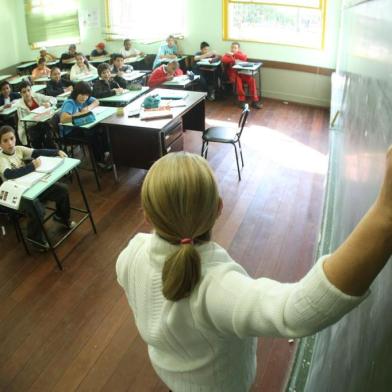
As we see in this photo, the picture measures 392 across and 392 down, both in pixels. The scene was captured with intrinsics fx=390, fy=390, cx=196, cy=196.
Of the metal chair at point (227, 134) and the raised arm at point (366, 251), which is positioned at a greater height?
the raised arm at point (366, 251)

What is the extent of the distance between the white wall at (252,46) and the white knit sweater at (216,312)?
6246 mm

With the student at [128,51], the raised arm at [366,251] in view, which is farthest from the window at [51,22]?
the raised arm at [366,251]

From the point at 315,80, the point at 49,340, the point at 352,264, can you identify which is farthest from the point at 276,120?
the point at 352,264

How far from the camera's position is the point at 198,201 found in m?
0.87

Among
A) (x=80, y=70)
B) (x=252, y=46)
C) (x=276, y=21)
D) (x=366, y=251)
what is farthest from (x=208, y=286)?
(x=252, y=46)

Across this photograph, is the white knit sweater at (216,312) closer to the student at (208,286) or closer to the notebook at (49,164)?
the student at (208,286)

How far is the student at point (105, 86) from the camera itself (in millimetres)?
5064

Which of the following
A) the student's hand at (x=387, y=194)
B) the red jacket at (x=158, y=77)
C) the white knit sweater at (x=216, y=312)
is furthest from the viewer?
the red jacket at (x=158, y=77)

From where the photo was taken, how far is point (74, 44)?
27.8ft

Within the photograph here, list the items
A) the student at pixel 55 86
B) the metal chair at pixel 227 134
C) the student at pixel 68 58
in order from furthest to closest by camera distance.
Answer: the student at pixel 68 58 → the student at pixel 55 86 → the metal chair at pixel 227 134

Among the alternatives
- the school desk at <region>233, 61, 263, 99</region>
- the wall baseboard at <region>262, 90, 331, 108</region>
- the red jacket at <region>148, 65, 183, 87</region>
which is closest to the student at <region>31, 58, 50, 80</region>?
the red jacket at <region>148, 65, 183, 87</region>

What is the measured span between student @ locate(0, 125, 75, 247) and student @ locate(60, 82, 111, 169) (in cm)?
89

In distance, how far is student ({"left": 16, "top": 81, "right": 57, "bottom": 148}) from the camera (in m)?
4.58

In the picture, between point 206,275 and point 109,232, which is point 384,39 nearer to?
point 206,275
